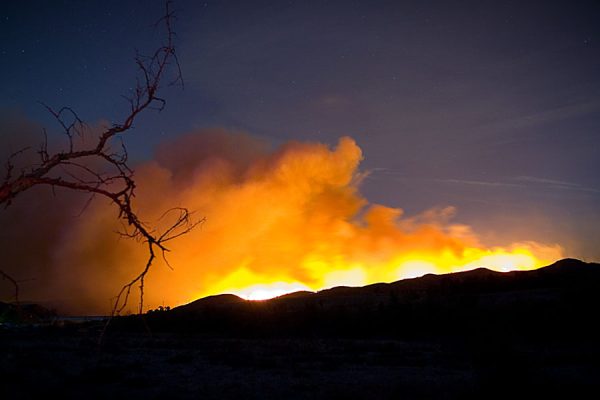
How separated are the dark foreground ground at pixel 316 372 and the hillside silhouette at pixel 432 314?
92.6 inches

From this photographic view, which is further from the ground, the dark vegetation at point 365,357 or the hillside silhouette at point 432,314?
the hillside silhouette at point 432,314

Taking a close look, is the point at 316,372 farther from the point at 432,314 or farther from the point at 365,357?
the point at 432,314

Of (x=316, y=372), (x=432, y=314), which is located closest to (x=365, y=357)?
(x=316, y=372)

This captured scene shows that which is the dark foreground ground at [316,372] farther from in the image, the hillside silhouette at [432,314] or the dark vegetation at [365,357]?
the hillside silhouette at [432,314]

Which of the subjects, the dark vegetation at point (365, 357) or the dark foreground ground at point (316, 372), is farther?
the dark vegetation at point (365, 357)

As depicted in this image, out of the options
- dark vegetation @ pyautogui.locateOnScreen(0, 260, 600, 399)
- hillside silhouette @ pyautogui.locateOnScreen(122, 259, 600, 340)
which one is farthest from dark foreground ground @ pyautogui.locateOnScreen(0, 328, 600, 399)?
hillside silhouette @ pyautogui.locateOnScreen(122, 259, 600, 340)

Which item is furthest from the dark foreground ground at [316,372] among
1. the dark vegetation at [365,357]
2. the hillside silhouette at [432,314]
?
the hillside silhouette at [432,314]

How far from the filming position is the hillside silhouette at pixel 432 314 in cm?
2389

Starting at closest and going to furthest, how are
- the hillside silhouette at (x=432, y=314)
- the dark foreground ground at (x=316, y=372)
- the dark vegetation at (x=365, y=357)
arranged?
the dark foreground ground at (x=316, y=372), the dark vegetation at (x=365, y=357), the hillside silhouette at (x=432, y=314)

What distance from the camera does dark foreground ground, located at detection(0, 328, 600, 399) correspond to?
11406mm

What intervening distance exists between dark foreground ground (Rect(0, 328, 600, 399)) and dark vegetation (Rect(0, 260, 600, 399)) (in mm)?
34

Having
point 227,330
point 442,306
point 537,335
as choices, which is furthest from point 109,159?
point 227,330

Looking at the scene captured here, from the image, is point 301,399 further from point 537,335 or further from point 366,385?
point 537,335

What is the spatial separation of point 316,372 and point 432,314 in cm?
1463
